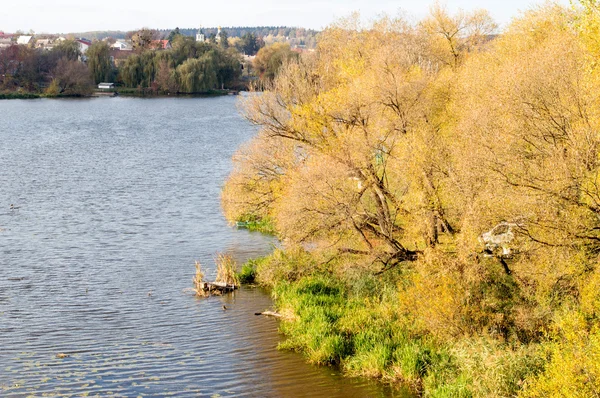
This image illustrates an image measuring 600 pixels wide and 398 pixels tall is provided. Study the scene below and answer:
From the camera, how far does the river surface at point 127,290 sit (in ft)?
53.6

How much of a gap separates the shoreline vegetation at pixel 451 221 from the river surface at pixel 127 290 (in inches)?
63.1

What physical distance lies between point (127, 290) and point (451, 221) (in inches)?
389

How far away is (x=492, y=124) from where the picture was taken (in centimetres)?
1780

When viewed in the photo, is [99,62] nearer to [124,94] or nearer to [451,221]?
[124,94]

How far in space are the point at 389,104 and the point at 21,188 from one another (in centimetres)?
2394

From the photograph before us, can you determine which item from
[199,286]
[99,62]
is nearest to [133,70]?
[99,62]

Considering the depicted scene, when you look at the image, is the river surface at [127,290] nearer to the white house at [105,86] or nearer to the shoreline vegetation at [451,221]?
the shoreline vegetation at [451,221]

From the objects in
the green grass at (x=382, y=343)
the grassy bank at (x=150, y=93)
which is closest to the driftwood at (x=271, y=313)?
the green grass at (x=382, y=343)

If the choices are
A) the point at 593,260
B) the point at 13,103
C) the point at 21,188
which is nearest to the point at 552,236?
the point at 593,260

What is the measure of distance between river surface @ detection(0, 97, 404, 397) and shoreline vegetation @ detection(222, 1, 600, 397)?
1.60 metres

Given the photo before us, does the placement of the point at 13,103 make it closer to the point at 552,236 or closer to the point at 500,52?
Result: the point at 500,52

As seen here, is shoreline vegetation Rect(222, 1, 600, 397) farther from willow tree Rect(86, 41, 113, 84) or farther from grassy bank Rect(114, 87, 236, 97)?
willow tree Rect(86, 41, 113, 84)

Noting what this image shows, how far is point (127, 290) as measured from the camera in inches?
902

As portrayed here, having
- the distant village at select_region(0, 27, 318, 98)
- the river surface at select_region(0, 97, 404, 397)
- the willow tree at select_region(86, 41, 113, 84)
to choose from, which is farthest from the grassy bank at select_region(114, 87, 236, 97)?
the river surface at select_region(0, 97, 404, 397)
